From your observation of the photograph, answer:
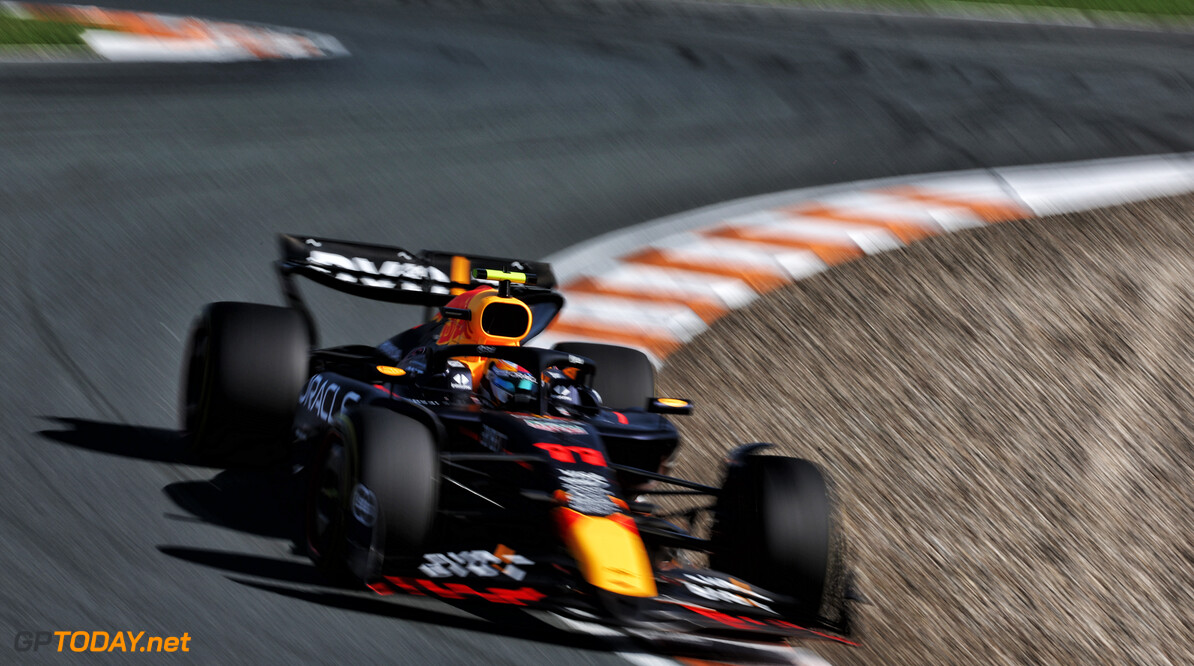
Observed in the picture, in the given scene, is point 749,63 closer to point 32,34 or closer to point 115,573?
point 32,34

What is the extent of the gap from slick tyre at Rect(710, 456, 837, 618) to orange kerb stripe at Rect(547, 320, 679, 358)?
336cm

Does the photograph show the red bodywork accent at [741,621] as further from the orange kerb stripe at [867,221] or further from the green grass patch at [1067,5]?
the green grass patch at [1067,5]

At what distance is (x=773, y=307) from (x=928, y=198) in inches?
130

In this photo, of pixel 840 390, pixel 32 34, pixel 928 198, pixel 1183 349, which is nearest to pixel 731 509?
pixel 840 390

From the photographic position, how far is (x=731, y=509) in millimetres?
6355

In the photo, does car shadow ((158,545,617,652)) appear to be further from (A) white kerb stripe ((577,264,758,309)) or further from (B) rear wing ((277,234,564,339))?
(A) white kerb stripe ((577,264,758,309))

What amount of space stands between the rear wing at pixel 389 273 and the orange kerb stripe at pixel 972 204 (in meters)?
5.16

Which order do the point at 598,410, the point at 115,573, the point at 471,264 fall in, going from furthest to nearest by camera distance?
the point at 471,264 → the point at 598,410 → the point at 115,573

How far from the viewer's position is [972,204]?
40.4 ft

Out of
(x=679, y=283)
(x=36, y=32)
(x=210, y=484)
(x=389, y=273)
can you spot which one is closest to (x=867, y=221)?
(x=679, y=283)

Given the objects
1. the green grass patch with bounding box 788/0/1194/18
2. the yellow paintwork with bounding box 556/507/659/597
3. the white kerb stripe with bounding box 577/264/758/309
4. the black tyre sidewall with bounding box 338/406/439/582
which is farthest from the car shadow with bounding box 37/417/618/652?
the green grass patch with bounding box 788/0/1194/18

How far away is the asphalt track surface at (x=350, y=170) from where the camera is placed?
226 inches

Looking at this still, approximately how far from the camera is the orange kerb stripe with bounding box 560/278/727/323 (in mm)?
10077

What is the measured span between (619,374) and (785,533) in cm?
216
